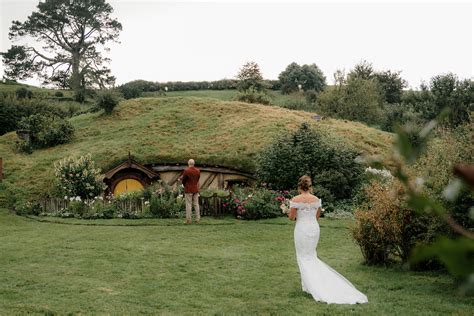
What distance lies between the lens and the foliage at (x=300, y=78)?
63.7 meters

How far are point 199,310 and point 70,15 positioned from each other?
5402 centimetres

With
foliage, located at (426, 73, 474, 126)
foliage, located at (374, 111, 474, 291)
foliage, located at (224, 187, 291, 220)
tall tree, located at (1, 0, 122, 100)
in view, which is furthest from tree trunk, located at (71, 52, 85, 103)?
foliage, located at (374, 111, 474, 291)

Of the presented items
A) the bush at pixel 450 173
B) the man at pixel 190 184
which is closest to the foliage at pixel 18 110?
the man at pixel 190 184

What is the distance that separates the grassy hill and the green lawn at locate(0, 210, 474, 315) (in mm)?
10419

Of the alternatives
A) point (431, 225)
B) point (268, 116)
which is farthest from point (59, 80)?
point (431, 225)

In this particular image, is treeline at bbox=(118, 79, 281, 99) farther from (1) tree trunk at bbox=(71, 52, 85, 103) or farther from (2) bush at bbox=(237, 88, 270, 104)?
(2) bush at bbox=(237, 88, 270, 104)

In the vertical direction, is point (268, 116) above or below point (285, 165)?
above

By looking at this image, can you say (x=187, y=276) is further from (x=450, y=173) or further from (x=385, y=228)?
(x=450, y=173)

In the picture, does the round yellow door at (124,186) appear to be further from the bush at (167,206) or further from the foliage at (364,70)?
the foliage at (364,70)

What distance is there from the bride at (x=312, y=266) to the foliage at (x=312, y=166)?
497 inches

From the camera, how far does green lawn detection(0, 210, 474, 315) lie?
333 inches

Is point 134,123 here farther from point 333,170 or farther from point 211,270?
point 211,270

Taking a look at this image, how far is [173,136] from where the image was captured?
3241cm

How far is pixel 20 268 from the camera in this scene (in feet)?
37.5
